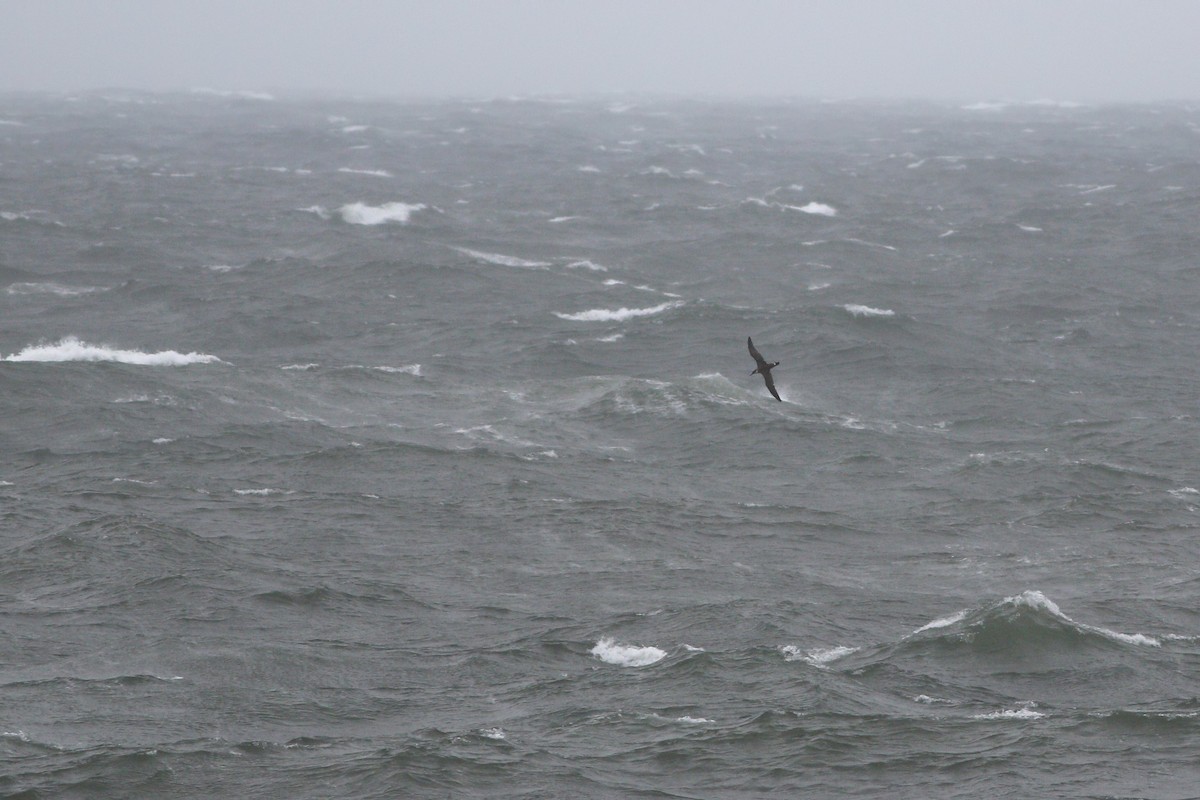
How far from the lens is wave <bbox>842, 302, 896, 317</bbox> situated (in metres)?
86.3

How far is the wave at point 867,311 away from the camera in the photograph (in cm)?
8631

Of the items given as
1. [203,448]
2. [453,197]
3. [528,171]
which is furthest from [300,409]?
[528,171]

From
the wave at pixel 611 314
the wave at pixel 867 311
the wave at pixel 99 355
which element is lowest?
the wave at pixel 99 355

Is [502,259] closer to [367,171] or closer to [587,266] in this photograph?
[587,266]

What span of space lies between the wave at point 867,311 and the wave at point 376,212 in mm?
39982

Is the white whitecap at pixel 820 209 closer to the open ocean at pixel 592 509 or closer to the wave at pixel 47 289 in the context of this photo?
the open ocean at pixel 592 509

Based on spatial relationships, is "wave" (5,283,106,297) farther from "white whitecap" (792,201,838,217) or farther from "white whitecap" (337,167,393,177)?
"white whitecap" (792,201,838,217)

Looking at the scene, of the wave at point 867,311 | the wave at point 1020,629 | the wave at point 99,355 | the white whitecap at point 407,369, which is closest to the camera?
the wave at point 1020,629

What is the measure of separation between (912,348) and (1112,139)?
122 m

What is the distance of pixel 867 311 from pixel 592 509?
35907 mm

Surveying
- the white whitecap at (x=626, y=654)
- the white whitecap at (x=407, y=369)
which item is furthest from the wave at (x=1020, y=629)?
the white whitecap at (x=407, y=369)

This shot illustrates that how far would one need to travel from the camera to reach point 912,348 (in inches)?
3194

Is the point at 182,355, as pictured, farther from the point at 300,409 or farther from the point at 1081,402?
the point at 1081,402

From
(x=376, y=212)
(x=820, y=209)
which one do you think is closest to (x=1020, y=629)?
(x=376, y=212)
